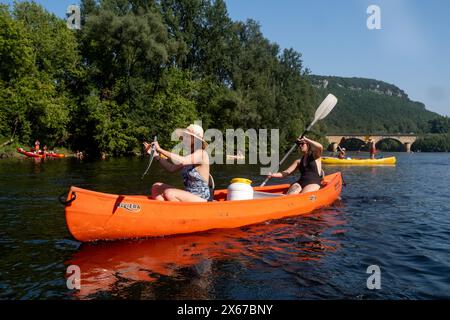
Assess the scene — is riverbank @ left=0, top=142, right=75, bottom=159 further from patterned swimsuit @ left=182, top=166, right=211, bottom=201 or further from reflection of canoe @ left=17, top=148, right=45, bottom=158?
patterned swimsuit @ left=182, top=166, right=211, bottom=201

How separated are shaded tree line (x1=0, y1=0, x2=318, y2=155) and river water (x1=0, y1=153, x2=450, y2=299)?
2611 cm

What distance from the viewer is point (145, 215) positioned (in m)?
7.39

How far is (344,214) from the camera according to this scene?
35.2 feet

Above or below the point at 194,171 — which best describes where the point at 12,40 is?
above

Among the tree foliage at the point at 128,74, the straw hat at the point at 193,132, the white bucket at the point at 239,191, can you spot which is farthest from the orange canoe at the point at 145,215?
the tree foliage at the point at 128,74

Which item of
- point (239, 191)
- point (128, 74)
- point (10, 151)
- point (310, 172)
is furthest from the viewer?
point (128, 74)

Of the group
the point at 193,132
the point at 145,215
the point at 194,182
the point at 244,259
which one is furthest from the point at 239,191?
the point at 244,259

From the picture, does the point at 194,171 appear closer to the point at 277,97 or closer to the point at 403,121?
the point at 277,97

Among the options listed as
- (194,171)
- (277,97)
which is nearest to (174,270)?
(194,171)

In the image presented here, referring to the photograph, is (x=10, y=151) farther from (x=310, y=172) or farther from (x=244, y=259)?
(x=244, y=259)

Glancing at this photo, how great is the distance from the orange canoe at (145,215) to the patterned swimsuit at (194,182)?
289mm

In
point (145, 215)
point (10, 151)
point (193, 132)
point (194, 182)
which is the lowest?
point (145, 215)

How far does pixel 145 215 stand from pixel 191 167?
3.98 feet
